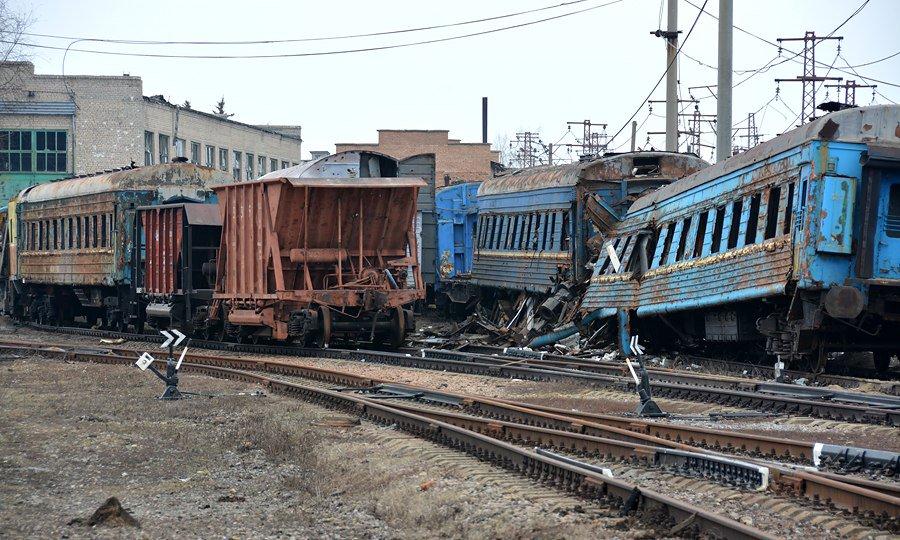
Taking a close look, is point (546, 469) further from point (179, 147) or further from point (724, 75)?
A: point (179, 147)

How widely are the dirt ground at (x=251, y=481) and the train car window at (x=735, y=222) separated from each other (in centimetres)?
747

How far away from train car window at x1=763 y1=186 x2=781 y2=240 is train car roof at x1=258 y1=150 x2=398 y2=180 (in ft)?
27.2

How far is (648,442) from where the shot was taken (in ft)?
33.3

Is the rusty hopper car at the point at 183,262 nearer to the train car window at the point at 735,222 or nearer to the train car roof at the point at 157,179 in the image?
the train car roof at the point at 157,179

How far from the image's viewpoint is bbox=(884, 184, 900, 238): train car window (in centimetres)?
1484

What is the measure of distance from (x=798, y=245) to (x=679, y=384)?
248cm

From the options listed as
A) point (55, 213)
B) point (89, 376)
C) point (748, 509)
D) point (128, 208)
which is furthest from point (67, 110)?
point (748, 509)

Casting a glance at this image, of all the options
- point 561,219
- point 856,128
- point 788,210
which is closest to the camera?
point 856,128

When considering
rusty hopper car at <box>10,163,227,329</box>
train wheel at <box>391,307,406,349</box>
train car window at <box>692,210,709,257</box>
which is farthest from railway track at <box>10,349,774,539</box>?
rusty hopper car at <box>10,163,227,329</box>

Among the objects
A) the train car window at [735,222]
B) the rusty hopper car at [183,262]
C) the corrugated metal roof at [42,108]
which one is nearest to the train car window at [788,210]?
the train car window at [735,222]

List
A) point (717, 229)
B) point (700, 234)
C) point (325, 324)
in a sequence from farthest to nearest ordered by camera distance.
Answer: point (325, 324), point (700, 234), point (717, 229)

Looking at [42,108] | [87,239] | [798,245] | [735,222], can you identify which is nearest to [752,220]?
[735,222]

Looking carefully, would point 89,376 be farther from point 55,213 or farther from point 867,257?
point 55,213

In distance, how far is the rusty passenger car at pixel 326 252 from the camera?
67.8 ft
